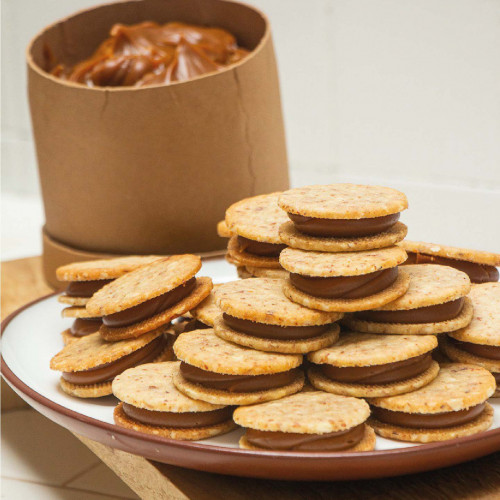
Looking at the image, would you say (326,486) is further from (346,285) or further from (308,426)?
(346,285)

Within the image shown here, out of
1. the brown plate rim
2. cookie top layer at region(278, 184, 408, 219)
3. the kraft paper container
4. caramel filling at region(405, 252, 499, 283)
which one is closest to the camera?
the brown plate rim

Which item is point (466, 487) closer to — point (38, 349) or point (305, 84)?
point (38, 349)

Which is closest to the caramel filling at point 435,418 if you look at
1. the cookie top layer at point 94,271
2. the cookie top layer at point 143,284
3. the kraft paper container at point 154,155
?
the cookie top layer at point 143,284

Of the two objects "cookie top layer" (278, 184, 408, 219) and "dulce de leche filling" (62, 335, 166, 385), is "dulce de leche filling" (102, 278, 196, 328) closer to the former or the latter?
"dulce de leche filling" (62, 335, 166, 385)

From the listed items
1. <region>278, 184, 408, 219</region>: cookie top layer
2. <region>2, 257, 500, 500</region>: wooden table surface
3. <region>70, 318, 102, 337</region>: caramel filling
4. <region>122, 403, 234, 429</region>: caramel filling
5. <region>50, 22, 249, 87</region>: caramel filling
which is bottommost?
<region>2, 257, 500, 500</region>: wooden table surface

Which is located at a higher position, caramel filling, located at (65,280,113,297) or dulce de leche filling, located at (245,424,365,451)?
caramel filling, located at (65,280,113,297)

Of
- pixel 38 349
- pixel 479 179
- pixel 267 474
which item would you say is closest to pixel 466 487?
pixel 267 474

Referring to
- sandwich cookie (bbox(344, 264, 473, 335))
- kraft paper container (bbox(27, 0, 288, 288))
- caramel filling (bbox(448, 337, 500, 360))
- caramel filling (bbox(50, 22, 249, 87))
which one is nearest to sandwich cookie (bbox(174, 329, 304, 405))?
sandwich cookie (bbox(344, 264, 473, 335))

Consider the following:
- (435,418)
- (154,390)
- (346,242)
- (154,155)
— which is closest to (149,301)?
(154,390)
